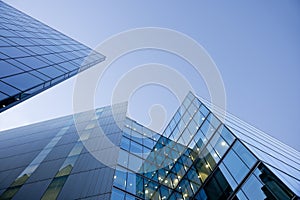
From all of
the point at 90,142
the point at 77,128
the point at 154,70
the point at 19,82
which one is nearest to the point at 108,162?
the point at 90,142

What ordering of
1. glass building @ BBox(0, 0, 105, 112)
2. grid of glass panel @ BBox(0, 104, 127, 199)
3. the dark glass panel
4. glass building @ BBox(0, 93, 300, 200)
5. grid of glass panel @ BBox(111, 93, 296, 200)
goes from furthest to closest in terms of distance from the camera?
grid of glass panel @ BBox(111, 93, 296, 200), glass building @ BBox(0, 93, 300, 200), grid of glass panel @ BBox(0, 104, 127, 199), the dark glass panel, glass building @ BBox(0, 0, 105, 112)

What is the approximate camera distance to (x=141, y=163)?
18.0 m

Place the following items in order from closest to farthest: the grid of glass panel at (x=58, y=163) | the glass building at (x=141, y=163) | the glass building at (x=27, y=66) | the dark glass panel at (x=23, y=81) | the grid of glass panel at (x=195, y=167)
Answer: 1. the glass building at (x=27, y=66)
2. the dark glass panel at (x=23, y=81)
3. the grid of glass panel at (x=58, y=163)
4. the glass building at (x=141, y=163)
5. the grid of glass panel at (x=195, y=167)

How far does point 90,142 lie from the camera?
1831 centimetres

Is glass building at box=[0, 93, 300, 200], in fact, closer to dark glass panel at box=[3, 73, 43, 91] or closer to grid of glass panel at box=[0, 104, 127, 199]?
grid of glass panel at box=[0, 104, 127, 199]

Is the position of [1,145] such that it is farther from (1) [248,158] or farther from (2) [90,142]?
(1) [248,158]

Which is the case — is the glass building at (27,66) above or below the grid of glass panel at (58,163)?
above

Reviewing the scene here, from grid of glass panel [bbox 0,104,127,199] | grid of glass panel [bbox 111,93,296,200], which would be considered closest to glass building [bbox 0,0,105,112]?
grid of glass panel [bbox 0,104,127,199]

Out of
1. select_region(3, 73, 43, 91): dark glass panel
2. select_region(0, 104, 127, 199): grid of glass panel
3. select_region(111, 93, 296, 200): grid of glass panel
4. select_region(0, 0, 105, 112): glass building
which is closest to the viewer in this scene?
select_region(0, 0, 105, 112): glass building

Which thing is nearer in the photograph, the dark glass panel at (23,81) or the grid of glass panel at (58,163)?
the dark glass panel at (23,81)

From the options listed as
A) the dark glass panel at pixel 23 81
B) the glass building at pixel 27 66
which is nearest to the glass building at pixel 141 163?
the glass building at pixel 27 66

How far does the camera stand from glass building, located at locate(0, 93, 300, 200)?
39.9 feet

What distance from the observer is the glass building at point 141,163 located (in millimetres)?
12148

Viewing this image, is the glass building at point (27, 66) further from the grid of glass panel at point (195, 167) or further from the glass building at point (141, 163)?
the grid of glass panel at point (195, 167)
